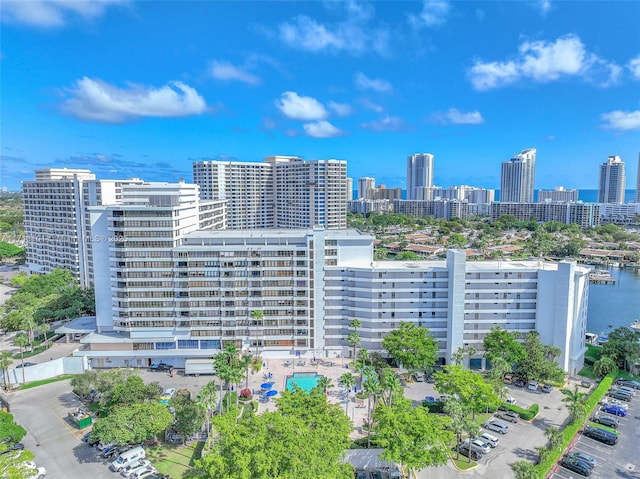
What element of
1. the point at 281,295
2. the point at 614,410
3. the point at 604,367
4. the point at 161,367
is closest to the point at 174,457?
the point at 161,367

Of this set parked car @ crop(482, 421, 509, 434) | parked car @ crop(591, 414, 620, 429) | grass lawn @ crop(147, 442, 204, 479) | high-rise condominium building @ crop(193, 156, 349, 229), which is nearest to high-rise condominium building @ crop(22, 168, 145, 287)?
high-rise condominium building @ crop(193, 156, 349, 229)

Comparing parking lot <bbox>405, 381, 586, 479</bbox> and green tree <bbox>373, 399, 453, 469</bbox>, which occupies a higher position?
green tree <bbox>373, 399, 453, 469</bbox>

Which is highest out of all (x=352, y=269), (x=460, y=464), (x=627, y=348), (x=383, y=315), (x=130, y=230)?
(x=130, y=230)

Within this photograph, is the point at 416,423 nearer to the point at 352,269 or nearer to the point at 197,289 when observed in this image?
the point at 352,269

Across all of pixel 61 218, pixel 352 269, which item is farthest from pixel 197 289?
pixel 61 218

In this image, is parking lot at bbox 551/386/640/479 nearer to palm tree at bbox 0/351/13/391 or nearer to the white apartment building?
the white apartment building
